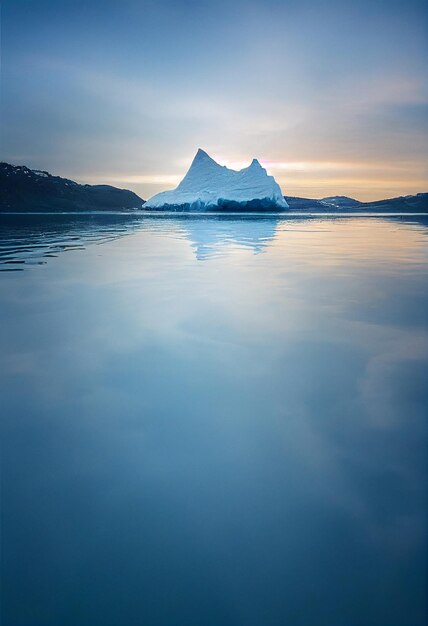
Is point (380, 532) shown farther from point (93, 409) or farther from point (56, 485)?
point (93, 409)

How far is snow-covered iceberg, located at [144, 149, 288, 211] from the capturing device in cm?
4809

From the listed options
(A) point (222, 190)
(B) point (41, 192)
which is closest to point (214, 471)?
(A) point (222, 190)

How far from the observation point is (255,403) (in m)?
2.16

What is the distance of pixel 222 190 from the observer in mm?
50281

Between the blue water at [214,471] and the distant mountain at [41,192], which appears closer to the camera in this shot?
the blue water at [214,471]

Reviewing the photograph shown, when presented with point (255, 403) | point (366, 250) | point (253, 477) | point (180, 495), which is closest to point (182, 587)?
point (180, 495)

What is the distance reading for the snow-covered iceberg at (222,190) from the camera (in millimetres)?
48094

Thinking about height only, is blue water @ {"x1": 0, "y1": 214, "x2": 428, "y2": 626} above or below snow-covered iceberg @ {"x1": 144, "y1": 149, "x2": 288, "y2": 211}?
below

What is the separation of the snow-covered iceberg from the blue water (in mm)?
47043

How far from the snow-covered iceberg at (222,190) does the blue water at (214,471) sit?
4704 cm

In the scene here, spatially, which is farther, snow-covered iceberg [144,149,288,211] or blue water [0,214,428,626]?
snow-covered iceberg [144,149,288,211]

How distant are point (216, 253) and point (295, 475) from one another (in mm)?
7956

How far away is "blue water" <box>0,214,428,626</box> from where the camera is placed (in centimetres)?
110

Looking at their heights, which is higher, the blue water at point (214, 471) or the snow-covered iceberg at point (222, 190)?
the snow-covered iceberg at point (222, 190)
